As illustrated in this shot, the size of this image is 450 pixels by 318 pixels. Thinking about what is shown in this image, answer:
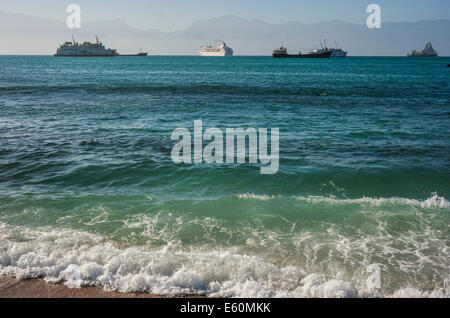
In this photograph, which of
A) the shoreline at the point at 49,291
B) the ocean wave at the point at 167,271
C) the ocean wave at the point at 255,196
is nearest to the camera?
the shoreline at the point at 49,291

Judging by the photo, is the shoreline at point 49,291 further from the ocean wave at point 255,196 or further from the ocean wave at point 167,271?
the ocean wave at point 255,196

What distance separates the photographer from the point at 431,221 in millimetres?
10070

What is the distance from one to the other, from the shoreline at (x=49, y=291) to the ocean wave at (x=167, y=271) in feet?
0.43

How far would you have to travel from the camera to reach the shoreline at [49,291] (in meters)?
6.79

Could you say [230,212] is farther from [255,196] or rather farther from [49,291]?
[49,291]

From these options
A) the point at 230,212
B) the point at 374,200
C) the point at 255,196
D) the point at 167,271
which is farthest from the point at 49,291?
the point at 374,200

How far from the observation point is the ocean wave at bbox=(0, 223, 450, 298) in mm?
6922

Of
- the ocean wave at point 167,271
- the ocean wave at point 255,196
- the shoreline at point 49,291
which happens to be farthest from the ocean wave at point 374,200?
the shoreline at point 49,291

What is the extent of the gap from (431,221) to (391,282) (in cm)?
389

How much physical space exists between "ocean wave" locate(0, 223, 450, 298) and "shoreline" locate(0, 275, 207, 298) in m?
0.13

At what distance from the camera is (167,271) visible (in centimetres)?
758

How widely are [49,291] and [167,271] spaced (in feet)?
7.87

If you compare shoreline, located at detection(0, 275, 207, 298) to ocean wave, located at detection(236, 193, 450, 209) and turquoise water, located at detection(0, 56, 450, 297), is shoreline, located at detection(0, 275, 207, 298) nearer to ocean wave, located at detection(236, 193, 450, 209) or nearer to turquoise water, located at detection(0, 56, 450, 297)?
turquoise water, located at detection(0, 56, 450, 297)

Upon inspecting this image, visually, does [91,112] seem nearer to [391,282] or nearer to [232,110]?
[232,110]
